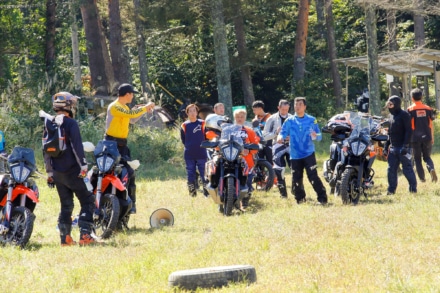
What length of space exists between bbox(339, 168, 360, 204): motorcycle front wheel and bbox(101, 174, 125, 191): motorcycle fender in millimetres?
4060

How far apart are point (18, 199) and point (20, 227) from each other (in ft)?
1.32

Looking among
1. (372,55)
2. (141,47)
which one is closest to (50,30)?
(141,47)

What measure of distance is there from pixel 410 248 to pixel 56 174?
4.65m

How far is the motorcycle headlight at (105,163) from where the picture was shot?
40.0 feet

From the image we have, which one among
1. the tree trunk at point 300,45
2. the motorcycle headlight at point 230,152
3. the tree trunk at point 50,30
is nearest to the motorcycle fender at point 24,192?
the motorcycle headlight at point 230,152

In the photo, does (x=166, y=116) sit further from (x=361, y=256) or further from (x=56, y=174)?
(x=361, y=256)

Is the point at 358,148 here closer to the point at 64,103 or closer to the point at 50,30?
the point at 64,103

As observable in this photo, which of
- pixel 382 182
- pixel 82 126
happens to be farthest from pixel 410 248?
pixel 82 126

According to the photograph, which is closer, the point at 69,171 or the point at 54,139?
the point at 54,139

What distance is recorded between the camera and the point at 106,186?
12273 mm

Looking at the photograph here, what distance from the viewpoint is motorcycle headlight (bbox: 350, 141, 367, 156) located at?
48.4ft

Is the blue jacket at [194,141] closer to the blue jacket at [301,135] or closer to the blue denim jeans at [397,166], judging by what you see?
the blue jacket at [301,135]

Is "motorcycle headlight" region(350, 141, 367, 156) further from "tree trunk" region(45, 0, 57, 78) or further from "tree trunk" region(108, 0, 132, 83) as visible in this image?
"tree trunk" region(108, 0, 132, 83)

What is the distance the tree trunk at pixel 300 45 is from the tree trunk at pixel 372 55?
9.46 m
